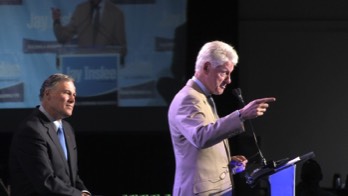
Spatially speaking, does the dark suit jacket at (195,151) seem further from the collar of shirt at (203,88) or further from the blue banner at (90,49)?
the blue banner at (90,49)

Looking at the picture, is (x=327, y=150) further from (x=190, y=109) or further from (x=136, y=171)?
(x=190, y=109)

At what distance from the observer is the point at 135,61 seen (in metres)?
6.44

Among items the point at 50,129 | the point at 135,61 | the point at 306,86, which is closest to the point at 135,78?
the point at 135,61

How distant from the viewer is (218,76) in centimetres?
292

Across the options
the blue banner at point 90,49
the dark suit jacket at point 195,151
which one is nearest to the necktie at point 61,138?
the dark suit jacket at point 195,151

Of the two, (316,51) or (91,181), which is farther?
(316,51)

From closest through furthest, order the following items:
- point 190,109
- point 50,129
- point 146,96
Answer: point 190,109
point 50,129
point 146,96

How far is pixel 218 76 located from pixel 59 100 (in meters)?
0.70

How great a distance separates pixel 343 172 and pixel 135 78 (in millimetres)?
2820

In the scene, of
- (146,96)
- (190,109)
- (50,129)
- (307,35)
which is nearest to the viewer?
(190,109)

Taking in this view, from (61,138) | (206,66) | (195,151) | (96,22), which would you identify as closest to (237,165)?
(195,151)

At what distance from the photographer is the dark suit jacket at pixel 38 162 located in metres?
2.96

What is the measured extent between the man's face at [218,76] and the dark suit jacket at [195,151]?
A: 52 millimetres

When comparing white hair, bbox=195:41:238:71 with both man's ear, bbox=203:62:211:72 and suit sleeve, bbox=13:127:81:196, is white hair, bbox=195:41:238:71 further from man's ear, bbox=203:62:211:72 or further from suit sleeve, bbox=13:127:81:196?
suit sleeve, bbox=13:127:81:196
